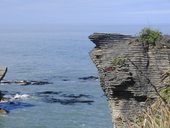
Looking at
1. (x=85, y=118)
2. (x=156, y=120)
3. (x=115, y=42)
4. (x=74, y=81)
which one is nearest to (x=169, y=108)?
(x=156, y=120)

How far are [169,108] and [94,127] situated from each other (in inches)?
1387

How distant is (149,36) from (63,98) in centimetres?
3402

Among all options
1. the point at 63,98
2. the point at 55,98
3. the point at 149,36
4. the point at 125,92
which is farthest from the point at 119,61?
the point at 55,98

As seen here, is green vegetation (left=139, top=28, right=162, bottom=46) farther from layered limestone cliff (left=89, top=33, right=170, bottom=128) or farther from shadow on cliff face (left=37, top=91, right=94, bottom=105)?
shadow on cliff face (left=37, top=91, right=94, bottom=105)

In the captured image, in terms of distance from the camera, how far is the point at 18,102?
186 ft

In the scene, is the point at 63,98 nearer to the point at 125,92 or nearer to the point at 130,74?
the point at 125,92

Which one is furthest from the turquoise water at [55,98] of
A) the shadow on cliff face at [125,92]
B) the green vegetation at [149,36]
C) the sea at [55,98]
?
the green vegetation at [149,36]

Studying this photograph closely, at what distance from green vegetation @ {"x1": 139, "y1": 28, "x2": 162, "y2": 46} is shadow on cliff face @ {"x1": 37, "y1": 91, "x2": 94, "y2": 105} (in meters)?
29.9

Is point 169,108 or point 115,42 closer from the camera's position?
point 169,108

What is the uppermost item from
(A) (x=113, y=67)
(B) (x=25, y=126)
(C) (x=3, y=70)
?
(A) (x=113, y=67)

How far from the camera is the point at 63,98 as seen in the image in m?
58.8

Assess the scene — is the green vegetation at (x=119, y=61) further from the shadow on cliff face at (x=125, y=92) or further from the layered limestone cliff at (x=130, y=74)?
the shadow on cliff face at (x=125, y=92)

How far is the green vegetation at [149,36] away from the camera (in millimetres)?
25562

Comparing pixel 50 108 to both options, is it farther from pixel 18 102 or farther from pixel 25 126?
pixel 25 126
